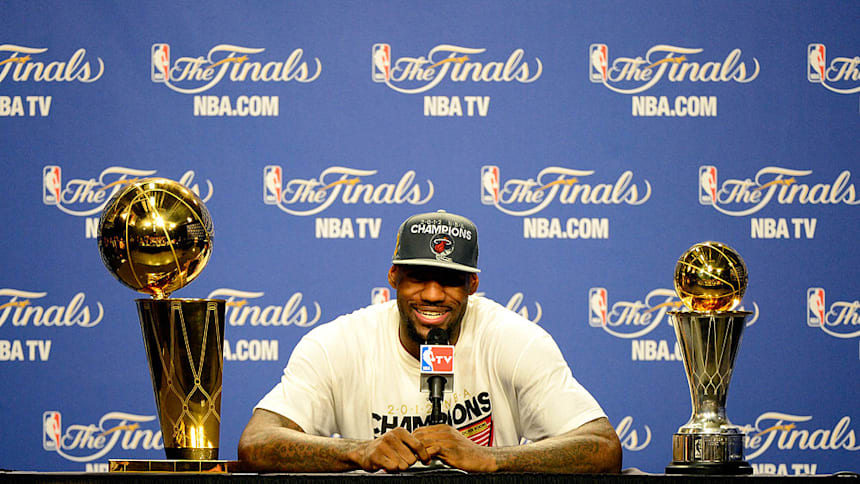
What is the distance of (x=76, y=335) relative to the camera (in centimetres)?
397

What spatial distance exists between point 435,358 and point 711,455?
2.06ft

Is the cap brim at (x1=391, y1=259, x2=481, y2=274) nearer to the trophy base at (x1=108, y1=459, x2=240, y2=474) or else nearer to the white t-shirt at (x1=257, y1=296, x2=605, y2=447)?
the white t-shirt at (x1=257, y1=296, x2=605, y2=447)

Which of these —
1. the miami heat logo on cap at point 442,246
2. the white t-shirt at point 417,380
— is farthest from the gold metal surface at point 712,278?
the miami heat logo on cap at point 442,246

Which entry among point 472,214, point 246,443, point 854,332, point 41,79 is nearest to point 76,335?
point 41,79

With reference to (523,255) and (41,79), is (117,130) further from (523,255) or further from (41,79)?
(523,255)

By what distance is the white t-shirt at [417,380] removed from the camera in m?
2.57

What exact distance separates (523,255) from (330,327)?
4.75ft

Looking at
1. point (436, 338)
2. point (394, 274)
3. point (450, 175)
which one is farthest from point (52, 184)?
point (436, 338)

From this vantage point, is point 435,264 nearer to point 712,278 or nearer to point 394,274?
point 394,274

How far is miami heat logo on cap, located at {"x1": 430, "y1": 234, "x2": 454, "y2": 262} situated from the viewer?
2475 millimetres

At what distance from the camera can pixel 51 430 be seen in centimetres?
392

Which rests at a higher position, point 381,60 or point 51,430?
point 381,60

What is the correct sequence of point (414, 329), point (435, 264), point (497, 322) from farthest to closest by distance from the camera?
point (497, 322) < point (414, 329) < point (435, 264)

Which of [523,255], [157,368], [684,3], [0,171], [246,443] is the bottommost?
[246,443]
